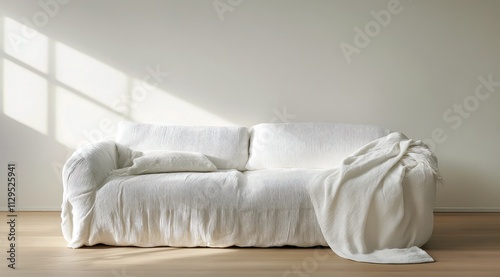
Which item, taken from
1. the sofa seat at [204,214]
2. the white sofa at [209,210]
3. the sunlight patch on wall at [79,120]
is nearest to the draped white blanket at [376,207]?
the white sofa at [209,210]

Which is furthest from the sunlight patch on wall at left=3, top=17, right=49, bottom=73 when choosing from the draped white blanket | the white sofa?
the draped white blanket

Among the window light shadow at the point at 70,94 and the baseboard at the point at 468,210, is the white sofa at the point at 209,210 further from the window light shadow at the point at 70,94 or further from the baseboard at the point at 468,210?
the baseboard at the point at 468,210

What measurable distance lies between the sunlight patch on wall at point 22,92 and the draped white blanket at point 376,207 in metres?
2.60

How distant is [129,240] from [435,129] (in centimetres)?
271

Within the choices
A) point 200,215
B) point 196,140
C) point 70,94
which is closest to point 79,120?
point 70,94

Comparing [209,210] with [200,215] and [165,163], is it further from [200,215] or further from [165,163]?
[165,163]

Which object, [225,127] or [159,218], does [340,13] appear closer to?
[225,127]

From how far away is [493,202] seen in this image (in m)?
5.04

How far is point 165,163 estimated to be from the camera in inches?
160

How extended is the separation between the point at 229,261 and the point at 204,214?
0.39 m

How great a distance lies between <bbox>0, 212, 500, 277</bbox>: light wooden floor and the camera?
314cm

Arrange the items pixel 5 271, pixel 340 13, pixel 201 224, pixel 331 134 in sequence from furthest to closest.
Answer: pixel 340 13, pixel 331 134, pixel 201 224, pixel 5 271

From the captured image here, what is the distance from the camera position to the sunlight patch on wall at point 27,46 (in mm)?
4996

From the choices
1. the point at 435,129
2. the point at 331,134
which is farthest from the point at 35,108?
the point at 435,129
